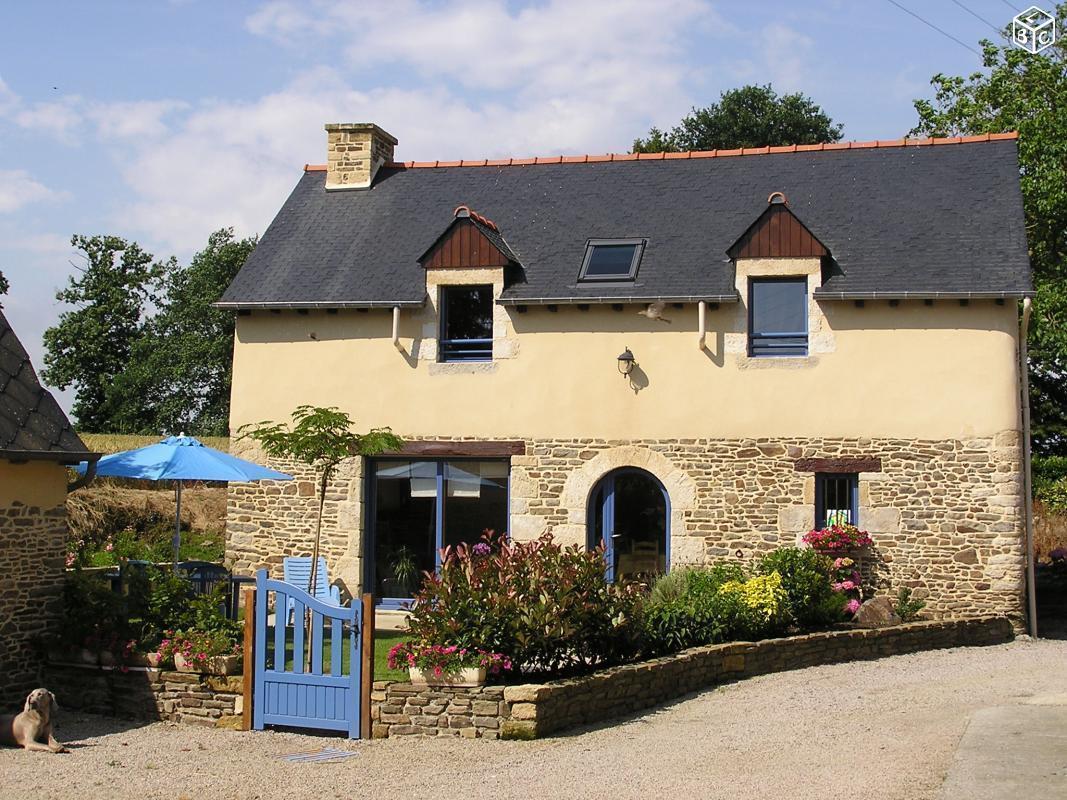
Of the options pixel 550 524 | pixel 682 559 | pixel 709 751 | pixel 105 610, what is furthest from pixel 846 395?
pixel 105 610

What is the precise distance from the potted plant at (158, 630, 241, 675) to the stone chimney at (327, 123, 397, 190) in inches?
382

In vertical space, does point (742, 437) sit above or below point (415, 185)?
below

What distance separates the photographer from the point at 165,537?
20.5 m

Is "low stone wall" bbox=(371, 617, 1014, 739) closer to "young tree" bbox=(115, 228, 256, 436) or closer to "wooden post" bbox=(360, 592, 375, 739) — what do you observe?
"wooden post" bbox=(360, 592, 375, 739)

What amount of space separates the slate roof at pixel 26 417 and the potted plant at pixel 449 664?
3622 millimetres

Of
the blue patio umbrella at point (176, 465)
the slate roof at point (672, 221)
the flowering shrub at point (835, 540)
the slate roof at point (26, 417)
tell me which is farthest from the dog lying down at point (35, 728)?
the flowering shrub at point (835, 540)

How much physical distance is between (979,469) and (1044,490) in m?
9.22

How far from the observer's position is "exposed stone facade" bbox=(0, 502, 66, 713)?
35.2 feet

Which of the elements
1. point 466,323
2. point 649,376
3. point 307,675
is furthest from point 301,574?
point 307,675

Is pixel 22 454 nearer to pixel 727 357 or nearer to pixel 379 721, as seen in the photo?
pixel 379 721

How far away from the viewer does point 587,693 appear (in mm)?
10273

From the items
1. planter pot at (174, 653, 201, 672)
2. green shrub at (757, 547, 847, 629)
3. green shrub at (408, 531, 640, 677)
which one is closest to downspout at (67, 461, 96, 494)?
planter pot at (174, 653, 201, 672)

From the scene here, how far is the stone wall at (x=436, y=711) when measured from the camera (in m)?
9.82

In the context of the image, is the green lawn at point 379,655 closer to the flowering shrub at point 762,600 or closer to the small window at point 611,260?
the flowering shrub at point 762,600
